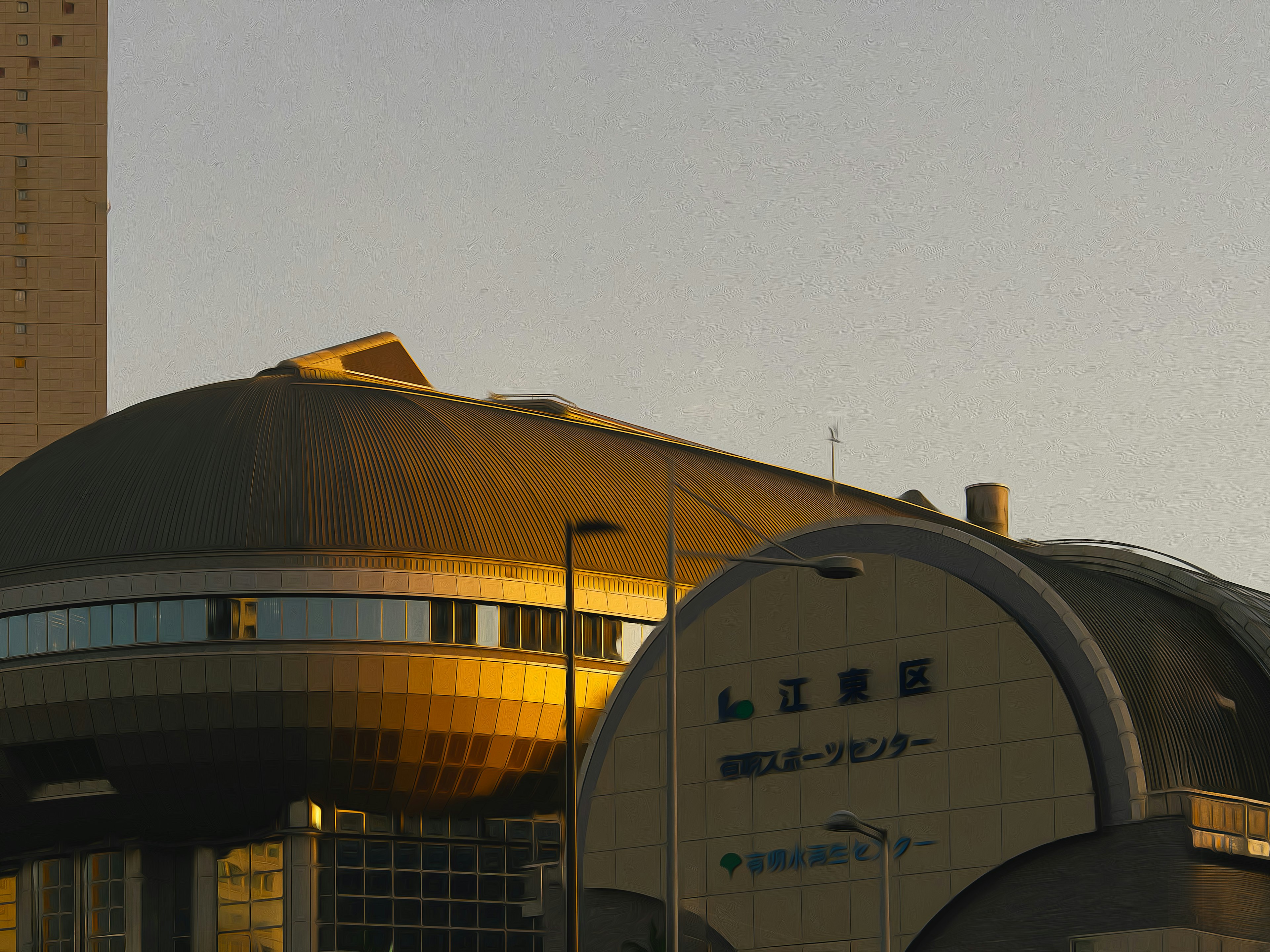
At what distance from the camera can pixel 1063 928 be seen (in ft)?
130

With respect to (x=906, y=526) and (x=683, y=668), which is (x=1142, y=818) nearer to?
(x=906, y=526)

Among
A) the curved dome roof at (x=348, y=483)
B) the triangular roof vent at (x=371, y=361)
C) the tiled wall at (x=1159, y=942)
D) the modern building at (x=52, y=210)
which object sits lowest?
the tiled wall at (x=1159, y=942)

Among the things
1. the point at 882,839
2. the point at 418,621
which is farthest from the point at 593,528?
the point at 418,621

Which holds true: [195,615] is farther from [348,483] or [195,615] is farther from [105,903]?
[105,903]

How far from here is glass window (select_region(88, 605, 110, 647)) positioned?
186ft

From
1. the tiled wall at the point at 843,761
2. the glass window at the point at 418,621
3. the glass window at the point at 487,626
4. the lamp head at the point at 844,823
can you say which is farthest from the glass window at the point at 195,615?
the lamp head at the point at 844,823

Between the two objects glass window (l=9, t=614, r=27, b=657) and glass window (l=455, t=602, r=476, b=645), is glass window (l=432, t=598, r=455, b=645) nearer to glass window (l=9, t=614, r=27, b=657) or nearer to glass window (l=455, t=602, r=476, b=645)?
glass window (l=455, t=602, r=476, b=645)

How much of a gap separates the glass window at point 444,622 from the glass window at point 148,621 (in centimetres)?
823

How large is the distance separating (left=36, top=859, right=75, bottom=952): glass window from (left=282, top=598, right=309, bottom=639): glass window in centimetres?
1071

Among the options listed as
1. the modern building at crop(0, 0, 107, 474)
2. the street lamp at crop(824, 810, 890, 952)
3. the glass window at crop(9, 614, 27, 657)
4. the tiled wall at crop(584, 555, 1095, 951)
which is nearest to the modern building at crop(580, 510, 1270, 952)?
the tiled wall at crop(584, 555, 1095, 951)

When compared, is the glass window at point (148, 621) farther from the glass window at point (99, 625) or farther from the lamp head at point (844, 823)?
the lamp head at point (844, 823)

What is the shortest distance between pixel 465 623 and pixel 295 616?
5100 mm

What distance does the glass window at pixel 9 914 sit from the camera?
58.8m

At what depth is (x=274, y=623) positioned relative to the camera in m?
56.3
